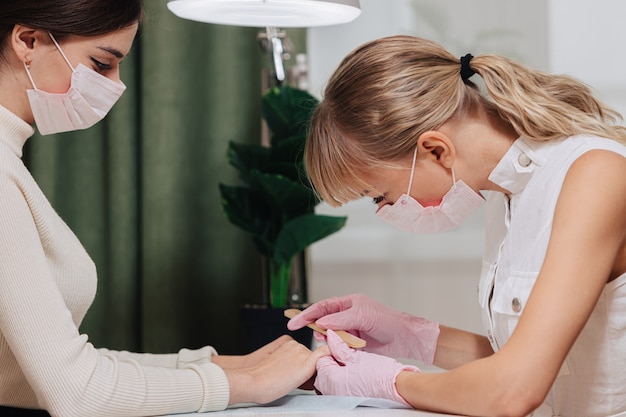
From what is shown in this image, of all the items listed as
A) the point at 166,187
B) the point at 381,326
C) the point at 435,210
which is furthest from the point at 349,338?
the point at 166,187

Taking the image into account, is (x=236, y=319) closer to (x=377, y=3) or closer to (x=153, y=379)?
(x=377, y=3)

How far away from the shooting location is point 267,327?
205 cm

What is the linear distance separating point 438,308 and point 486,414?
1.32 metres

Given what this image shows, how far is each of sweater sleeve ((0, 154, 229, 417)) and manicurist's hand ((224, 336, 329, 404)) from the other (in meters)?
0.03

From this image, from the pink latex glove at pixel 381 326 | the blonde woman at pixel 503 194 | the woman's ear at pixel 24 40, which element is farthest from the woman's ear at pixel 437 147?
the woman's ear at pixel 24 40

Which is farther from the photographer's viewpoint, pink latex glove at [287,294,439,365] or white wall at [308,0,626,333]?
white wall at [308,0,626,333]

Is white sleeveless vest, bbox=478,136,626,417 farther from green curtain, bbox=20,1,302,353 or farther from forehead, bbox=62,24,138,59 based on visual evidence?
green curtain, bbox=20,1,302,353

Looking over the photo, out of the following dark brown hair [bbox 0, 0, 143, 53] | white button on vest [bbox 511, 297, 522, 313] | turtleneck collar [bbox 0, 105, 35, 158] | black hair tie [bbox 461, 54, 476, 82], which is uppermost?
dark brown hair [bbox 0, 0, 143, 53]

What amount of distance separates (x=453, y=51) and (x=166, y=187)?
954mm

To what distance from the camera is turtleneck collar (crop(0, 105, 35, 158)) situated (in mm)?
1216

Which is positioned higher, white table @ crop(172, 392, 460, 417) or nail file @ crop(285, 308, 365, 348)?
nail file @ crop(285, 308, 365, 348)

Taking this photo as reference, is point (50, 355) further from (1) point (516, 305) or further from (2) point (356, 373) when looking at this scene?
(1) point (516, 305)

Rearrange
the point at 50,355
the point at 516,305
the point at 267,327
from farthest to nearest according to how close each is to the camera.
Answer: the point at 267,327
the point at 516,305
the point at 50,355

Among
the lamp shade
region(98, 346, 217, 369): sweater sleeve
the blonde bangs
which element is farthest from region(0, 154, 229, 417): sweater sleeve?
the lamp shade
